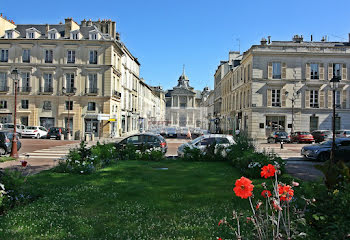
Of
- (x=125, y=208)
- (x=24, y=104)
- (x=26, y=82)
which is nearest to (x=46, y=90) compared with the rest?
(x=26, y=82)

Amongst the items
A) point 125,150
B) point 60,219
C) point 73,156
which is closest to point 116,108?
point 125,150

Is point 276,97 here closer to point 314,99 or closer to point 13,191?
point 314,99

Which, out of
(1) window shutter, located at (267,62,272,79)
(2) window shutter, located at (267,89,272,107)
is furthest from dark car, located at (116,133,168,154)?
(1) window shutter, located at (267,62,272,79)

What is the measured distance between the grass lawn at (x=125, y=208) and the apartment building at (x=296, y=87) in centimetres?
2351

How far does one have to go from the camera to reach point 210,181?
7906mm

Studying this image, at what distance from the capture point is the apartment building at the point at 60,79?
33094 mm

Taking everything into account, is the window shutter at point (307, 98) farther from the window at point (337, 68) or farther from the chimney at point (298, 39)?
the chimney at point (298, 39)

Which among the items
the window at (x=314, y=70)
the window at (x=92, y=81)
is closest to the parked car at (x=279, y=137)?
the window at (x=314, y=70)

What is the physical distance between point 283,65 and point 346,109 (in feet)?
27.4

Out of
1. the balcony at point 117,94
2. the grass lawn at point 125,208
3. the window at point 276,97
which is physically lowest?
the grass lawn at point 125,208

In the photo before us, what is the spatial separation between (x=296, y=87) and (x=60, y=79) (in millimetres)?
26798

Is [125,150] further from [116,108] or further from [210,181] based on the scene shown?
[116,108]

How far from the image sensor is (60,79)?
109ft

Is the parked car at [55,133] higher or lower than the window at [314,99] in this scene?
lower
